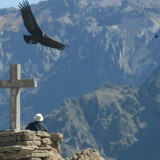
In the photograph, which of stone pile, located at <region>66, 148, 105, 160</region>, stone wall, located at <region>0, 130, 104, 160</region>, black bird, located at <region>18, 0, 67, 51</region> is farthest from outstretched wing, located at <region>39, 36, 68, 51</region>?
stone pile, located at <region>66, 148, 105, 160</region>

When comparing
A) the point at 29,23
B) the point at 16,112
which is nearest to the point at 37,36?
the point at 29,23

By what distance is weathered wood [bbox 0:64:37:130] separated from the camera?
34.8 metres

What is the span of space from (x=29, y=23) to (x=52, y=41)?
48.5 inches

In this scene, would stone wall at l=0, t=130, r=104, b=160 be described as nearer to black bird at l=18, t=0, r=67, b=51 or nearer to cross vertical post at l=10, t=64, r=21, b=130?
cross vertical post at l=10, t=64, r=21, b=130

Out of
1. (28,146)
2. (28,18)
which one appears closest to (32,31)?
(28,18)

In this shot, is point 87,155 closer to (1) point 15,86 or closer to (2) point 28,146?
(2) point 28,146

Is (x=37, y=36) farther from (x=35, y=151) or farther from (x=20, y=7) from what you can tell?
(x=35, y=151)

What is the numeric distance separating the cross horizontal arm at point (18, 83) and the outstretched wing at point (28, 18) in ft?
6.03

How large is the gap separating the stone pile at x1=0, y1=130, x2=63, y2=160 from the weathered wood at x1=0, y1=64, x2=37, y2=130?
1.20m

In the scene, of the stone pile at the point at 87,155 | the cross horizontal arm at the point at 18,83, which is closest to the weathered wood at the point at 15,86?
the cross horizontal arm at the point at 18,83

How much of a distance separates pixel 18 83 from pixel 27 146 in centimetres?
384

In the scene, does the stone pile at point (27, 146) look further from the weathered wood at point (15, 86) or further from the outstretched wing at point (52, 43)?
→ the outstretched wing at point (52, 43)

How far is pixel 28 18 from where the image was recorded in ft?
111

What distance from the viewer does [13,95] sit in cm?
3519
